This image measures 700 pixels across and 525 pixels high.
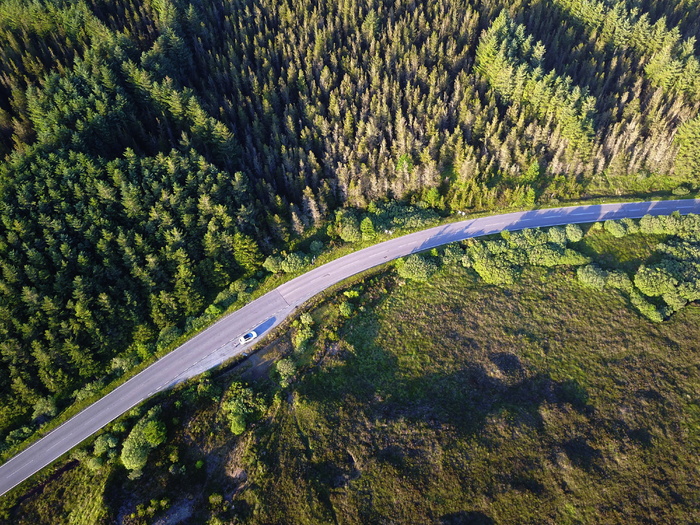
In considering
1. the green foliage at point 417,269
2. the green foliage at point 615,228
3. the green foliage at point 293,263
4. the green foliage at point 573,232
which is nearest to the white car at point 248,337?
the green foliage at point 293,263

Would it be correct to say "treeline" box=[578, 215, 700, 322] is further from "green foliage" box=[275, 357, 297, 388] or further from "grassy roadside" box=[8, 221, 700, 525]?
"green foliage" box=[275, 357, 297, 388]

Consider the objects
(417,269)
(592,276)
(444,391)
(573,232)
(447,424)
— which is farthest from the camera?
(573,232)

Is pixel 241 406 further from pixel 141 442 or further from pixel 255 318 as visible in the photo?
pixel 255 318

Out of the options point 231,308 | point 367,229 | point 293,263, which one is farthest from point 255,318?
point 367,229

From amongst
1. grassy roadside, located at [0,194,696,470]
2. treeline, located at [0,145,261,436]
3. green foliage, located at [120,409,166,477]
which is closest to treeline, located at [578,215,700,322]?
grassy roadside, located at [0,194,696,470]

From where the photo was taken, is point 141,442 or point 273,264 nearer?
point 141,442

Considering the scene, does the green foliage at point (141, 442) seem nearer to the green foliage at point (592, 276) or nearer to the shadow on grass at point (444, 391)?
the shadow on grass at point (444, 391)

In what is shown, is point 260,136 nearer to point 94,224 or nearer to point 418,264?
point 94,224
